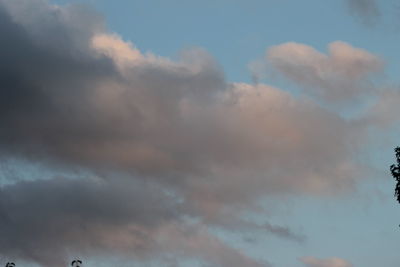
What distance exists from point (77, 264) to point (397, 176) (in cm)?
5581

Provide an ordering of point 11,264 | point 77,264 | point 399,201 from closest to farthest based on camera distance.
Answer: point 399,201, point 77,264, point 11,264

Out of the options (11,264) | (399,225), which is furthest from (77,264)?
(399,225)

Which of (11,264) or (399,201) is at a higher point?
(11,264)

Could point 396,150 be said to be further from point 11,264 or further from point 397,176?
point 11,264

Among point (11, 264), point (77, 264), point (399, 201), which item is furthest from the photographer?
point (11, 264)

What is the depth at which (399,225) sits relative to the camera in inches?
3999

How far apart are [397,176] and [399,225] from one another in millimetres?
6001

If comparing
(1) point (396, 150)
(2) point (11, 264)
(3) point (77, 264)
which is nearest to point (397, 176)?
(1) point (396, 150)

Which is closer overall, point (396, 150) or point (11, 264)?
point (396, 150)

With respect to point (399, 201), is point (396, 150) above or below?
above

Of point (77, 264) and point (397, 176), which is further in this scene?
point (77, 264)

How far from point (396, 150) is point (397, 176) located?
3.18 meters

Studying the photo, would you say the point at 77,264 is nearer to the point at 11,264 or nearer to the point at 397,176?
the point at 11,264

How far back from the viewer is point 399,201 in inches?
3905
